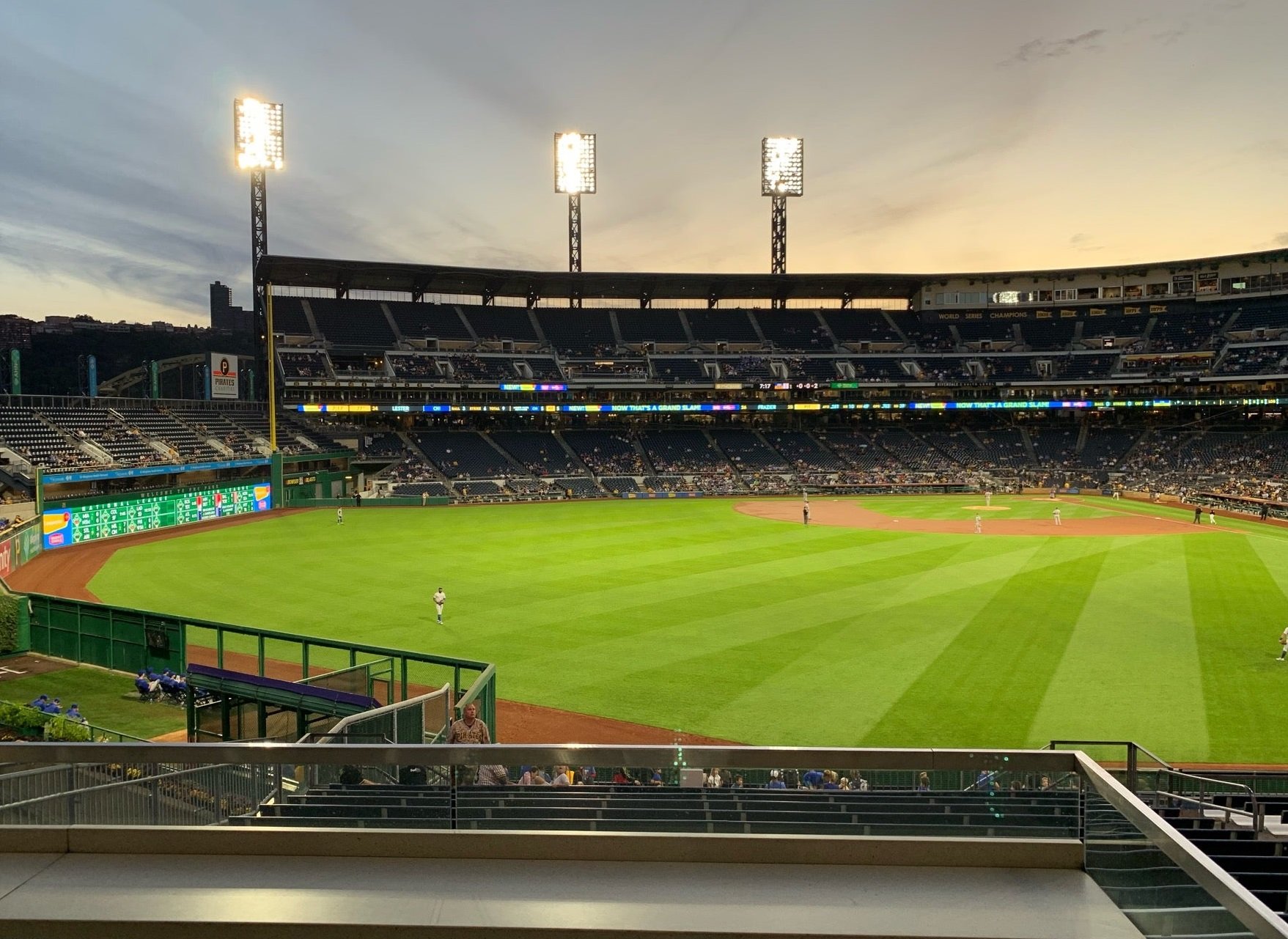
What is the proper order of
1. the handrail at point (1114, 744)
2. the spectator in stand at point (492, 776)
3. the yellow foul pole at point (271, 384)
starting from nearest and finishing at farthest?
the spectator in stand at point (492, 776) < the handrail at point (1114, 744) < the yellow foul pole at point (271, 384)

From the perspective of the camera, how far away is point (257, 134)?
59.2m

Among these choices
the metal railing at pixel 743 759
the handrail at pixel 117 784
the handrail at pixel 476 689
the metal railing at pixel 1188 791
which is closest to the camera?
the metal railing at pixel 743 759

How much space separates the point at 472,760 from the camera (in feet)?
15.1

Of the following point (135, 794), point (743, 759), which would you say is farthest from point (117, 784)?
point (743, 759)

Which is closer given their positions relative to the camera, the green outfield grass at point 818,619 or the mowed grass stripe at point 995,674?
the mowed grass stripe at point 995,674

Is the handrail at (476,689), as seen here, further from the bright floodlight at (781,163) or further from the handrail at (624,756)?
the bright floodlight at (781,163)

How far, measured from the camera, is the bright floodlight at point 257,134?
5838 centimetres

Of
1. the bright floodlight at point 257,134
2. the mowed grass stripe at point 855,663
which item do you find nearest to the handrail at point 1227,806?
the mowed grass stripe at point 855,663

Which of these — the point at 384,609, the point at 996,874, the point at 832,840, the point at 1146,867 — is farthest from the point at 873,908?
the point at 384,609

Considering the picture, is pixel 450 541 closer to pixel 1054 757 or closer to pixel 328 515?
pixel 328 515

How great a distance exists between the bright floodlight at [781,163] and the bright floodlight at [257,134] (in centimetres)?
4262

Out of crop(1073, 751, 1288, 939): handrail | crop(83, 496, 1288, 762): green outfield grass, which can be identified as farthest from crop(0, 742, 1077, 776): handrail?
crop(83, 496, 1288, 762): green outfield grass

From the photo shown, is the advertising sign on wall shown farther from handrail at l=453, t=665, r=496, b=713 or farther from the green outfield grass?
→ handrail at l=453, t=665, r=496, b=713

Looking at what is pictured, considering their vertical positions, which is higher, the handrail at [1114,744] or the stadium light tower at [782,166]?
the stadium light tower at [782,166]
